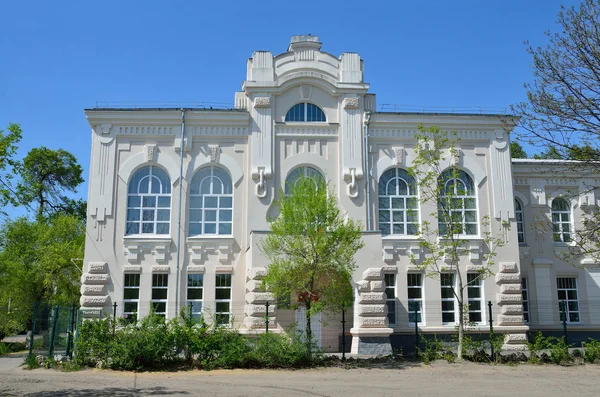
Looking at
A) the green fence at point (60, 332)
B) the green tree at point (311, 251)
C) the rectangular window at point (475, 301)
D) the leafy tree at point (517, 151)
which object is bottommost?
the green fence at point (60, 332)

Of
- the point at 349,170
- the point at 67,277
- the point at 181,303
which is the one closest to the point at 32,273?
the point at 67,277

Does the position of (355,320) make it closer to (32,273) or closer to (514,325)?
(514,325)

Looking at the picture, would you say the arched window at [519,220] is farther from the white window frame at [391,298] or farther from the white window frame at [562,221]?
the white window frame at [391,298]

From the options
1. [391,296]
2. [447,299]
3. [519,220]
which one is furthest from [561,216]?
[391,296]

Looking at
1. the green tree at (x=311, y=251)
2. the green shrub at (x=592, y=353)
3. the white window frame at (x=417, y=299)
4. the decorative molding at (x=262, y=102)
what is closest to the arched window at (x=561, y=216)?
the white window frame at (x=417, y=299)

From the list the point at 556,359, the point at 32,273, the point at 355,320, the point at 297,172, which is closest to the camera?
the point at 556,359

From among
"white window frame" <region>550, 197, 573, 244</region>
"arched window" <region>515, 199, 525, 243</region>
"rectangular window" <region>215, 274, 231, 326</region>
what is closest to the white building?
"rectangular window" <region>215, 274, 231, 326</region>

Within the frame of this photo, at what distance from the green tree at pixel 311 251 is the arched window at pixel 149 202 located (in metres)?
6.55

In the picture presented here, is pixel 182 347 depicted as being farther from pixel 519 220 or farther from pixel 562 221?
pixel 562 221

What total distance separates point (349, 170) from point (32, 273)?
51.8 feet

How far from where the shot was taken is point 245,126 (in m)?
25.8

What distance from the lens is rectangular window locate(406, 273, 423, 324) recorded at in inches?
986

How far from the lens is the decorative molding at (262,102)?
25734mm

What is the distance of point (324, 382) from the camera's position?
16.2 meters
